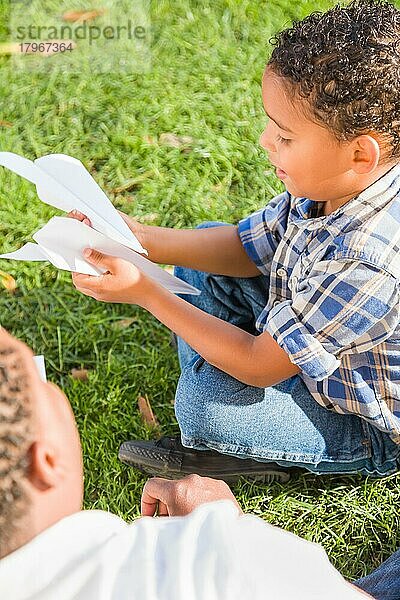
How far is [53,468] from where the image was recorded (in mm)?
1064

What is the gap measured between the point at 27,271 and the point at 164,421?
2.04ft

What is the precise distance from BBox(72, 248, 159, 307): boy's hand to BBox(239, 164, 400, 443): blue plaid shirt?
0.97 feet

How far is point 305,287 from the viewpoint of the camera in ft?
5.62

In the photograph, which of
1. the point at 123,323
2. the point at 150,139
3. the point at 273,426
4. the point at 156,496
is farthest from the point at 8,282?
the point at 156,496

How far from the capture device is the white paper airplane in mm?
1759

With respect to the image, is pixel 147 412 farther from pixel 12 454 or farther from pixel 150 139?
pixel 12 454

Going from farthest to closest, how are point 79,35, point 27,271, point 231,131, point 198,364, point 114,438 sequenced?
point 79,35
point 231,131
point 27,271
point 114,438
point 198,364

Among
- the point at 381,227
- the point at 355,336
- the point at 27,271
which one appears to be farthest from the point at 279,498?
the point at 27,271

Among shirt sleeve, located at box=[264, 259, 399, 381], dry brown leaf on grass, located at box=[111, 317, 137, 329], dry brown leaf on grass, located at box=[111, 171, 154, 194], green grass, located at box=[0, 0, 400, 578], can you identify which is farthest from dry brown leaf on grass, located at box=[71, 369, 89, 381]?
shirt sleeve, located at box=[264, 259, 399, 381]

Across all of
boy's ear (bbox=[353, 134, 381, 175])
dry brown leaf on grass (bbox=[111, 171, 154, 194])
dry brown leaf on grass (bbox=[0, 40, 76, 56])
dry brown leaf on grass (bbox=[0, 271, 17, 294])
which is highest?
dry brown leaf on grass (bbox=[0, 40, 76, 56])

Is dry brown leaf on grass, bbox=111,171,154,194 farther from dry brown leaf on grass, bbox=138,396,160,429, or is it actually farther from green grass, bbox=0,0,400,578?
dry brown leaf on grass, bbox=138,396,160,429

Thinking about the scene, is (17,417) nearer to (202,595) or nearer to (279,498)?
(202,595)

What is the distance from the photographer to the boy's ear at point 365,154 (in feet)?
5.30

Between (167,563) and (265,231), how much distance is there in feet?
3.72
